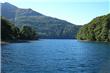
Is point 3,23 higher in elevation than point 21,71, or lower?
higher

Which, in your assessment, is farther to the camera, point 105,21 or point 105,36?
point 105,21

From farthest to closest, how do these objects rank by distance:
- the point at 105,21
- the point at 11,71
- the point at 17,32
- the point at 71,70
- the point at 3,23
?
the point at 105,21 → the point at 17,32 → the point at 3,23 → the point at 71,70 → the point at 11,71

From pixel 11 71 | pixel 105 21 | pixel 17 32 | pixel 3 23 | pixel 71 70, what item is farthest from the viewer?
pixel 105 21

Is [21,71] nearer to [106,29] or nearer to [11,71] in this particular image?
[11,71]

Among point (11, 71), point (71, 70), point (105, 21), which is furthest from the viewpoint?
point (105, 21)

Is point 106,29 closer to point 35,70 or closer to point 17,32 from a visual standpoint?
point 17,32

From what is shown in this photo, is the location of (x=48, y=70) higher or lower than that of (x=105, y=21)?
lower

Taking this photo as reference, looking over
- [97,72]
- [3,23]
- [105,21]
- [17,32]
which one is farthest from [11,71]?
[105,21]

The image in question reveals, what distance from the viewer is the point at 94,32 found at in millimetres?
198000

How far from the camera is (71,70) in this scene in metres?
41.2

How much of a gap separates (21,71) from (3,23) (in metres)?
107

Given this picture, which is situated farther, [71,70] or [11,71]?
[71,70]

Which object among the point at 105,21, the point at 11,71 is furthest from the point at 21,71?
the point at 105,21

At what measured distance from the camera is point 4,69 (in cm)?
4009
